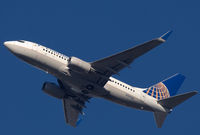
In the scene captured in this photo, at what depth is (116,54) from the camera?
163 feet

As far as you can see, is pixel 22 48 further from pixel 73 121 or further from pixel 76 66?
pixel 73 121

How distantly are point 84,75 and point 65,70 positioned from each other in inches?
95.5

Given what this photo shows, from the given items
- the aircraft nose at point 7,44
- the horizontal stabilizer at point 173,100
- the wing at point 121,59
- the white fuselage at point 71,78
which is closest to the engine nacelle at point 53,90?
the white fuselage at point 71,78

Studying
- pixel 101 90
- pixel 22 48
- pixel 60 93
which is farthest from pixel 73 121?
pixel 22 48

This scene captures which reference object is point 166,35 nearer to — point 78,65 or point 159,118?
point 78,65

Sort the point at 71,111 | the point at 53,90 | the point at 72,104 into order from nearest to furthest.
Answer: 1. the point at 53,90
2. the point at 72,104
3. the point at 71,111

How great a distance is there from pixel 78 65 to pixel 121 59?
5.21 meters

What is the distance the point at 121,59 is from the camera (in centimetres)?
5012

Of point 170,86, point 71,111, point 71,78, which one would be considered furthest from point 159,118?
point 71,78

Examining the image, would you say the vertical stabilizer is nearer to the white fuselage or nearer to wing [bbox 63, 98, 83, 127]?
the white fuselage

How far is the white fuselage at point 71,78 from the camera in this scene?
2021 inches

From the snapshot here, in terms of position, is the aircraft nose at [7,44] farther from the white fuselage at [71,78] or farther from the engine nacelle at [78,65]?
the engine nacelle at [78,65]

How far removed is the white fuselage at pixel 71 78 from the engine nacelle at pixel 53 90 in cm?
305

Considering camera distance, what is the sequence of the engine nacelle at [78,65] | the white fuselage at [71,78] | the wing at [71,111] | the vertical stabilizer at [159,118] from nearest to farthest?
1. the engine nacelle at [78,65]
2. the white fuselage at [71,78]
3. the vertical stabilizer at [159,118]
4. the wing at [71,111]
